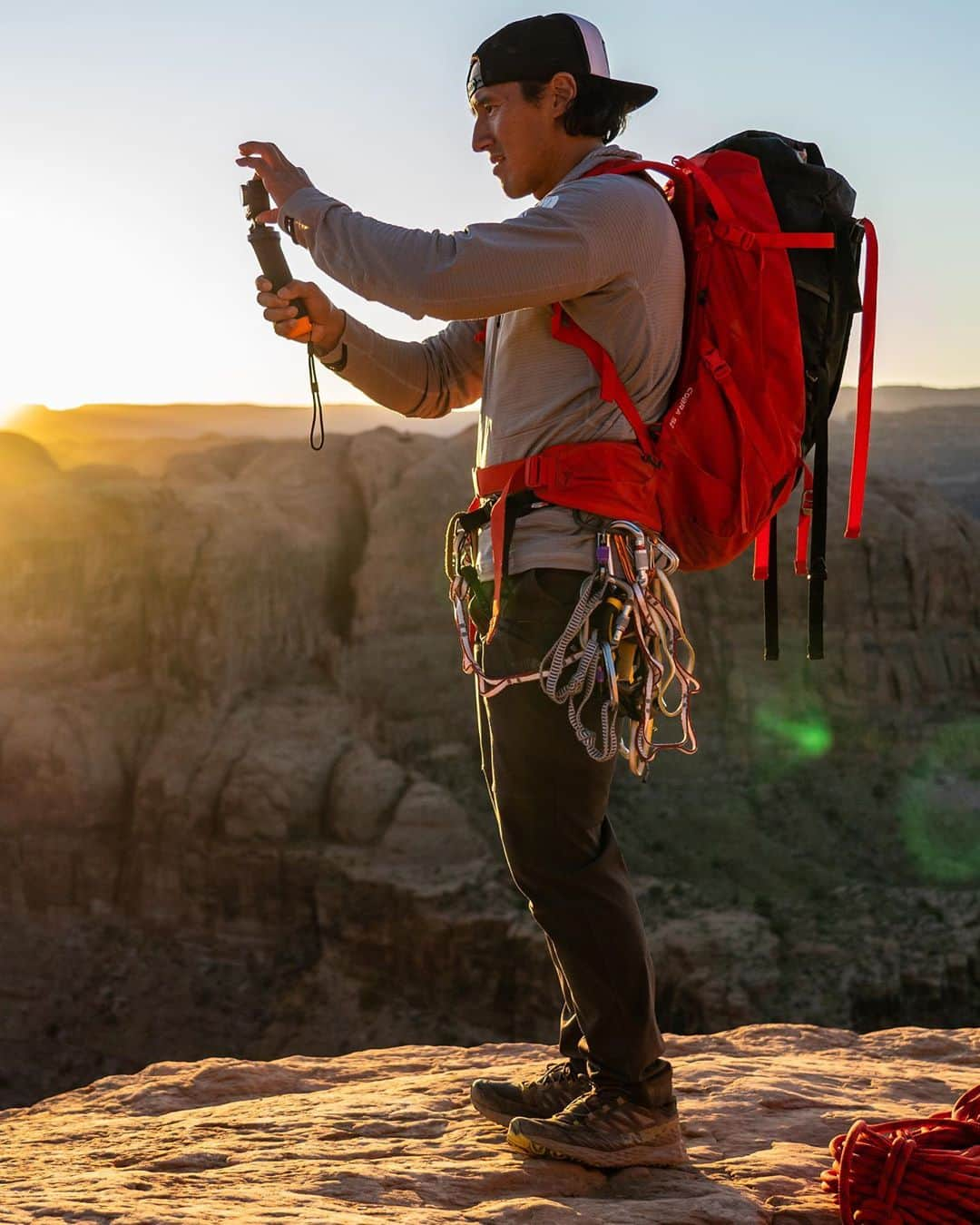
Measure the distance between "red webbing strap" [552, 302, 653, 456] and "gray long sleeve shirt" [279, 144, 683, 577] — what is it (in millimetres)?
20

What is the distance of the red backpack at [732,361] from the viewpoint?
2.92 meters

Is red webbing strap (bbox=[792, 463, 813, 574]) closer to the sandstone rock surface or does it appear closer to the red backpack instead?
the red backpack

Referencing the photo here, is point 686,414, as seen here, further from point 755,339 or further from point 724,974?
point 724,974

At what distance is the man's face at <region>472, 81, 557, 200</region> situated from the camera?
9.80 ft

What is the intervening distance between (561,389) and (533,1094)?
164 cm

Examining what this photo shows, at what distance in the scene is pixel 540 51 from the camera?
9.64 ft

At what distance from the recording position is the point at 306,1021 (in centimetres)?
1647

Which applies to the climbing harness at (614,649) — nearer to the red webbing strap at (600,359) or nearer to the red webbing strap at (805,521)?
the red webbing strap at (600,359)

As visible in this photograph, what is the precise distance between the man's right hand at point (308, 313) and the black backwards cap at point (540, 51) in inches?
23.4

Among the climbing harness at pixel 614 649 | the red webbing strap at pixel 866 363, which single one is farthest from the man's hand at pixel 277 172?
the red webbing strap at pixel 866 363

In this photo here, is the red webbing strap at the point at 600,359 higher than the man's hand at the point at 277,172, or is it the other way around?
the man's hand at the point at 277,172

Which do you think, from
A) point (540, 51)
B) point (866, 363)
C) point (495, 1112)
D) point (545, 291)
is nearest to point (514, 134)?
point (540, 51)

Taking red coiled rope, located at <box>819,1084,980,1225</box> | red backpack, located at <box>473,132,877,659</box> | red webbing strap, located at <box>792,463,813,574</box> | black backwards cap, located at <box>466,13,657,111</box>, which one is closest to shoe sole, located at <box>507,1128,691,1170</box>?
red coiled rope, located at <box>819,1084,980,1225</box>

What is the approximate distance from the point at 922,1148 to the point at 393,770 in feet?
50.9
